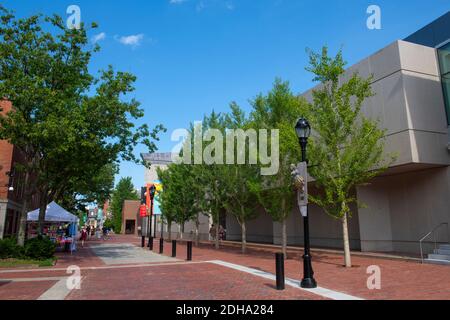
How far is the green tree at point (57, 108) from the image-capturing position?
1655 centimetres

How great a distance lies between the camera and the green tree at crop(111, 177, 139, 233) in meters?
93.6

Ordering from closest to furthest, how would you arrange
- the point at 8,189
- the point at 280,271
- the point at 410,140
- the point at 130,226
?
the point at 280,271 → the point at 410,140 → the point at 8,189 → the point at 130,226

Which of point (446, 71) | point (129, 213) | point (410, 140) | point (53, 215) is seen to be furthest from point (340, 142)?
point (129, 213)

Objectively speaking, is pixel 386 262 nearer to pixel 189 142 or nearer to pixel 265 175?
pixel 265 175

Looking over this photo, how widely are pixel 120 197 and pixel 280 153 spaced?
86.7 meters

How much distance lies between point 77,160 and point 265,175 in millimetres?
10207

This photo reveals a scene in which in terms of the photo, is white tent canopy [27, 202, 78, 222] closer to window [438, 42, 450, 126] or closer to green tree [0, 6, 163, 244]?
green tree [0, 6, 163, 244]

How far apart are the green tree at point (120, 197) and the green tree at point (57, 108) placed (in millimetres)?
75188

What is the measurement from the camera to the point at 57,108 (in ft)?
54.6

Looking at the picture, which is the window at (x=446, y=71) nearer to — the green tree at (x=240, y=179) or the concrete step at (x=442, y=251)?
the concrete step at (x=442, y=251)

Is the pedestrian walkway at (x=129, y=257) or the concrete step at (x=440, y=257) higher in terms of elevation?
the concrete step at (x=440, y=257)

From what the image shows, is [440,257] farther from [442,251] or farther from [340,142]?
[340,142]

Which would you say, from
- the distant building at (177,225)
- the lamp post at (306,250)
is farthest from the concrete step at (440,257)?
the distant building at (177,225)
